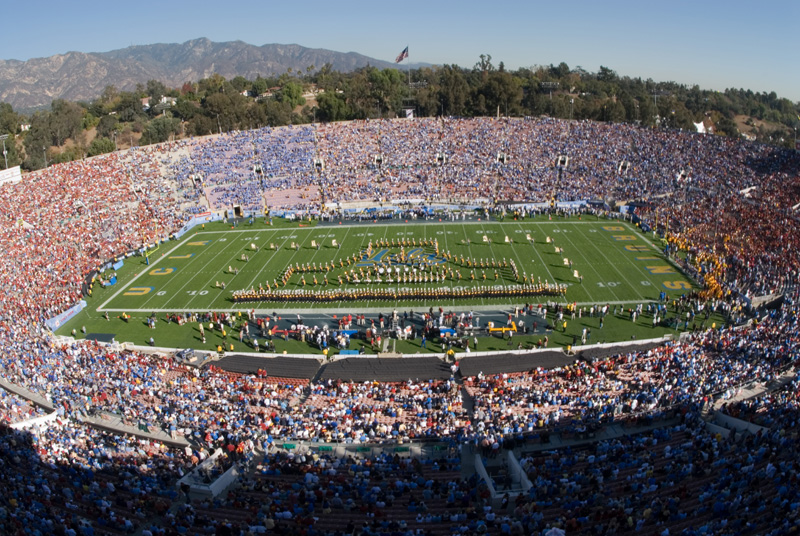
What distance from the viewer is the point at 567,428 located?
1675cm

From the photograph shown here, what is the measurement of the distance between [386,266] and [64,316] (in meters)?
17.3

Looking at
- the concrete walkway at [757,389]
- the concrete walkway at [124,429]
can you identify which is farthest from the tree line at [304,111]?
the concrete walkway at [757,389]

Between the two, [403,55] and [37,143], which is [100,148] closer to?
[37,143]

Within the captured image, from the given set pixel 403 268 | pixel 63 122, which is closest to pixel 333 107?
pixel 63 122

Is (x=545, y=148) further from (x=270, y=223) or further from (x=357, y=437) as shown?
(x=357, y=437)

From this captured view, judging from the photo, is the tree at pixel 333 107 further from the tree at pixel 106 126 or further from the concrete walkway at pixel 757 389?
the concrete walkway at pixel 757 389

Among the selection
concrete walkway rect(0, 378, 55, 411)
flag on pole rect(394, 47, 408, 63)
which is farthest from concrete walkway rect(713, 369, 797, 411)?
flag on pole rect(394, 47, 408, 63)

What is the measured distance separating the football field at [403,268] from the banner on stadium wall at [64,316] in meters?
0.73

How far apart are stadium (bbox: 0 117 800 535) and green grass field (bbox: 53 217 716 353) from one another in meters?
0.22

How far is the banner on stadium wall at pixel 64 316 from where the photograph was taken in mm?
28763

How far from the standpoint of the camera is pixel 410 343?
2541 cm

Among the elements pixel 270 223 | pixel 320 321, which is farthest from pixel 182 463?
pixel 270 223

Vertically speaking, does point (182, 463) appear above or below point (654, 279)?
below

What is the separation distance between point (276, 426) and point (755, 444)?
513 inches
